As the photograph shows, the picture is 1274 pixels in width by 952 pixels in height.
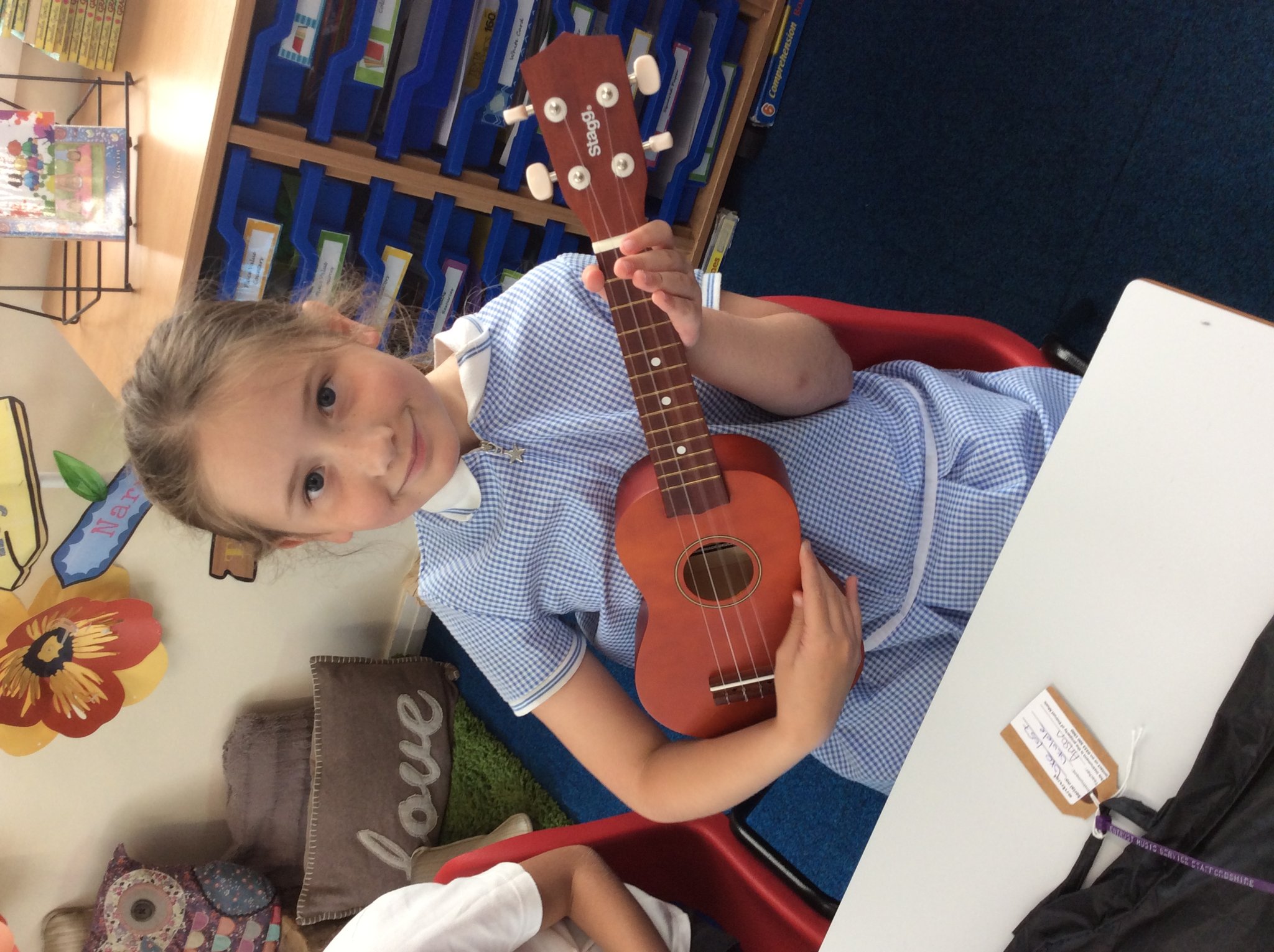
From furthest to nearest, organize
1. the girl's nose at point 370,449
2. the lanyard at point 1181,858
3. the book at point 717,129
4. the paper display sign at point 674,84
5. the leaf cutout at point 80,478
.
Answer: the book at point 717,129 < the paper display sign at point 674,84 < the leaf cutout at point 80,478 < the girl's nose at point 370,449 < the lanyard at point 1181,858

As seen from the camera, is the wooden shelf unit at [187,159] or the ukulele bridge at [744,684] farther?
the wooden shelf unit at [187,159]

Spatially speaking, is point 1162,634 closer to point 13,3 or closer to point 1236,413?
point 1236,413

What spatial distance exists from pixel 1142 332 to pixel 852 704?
0.55 m

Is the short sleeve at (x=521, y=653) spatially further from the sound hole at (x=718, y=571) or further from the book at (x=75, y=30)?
the book at (x=75, y=30)

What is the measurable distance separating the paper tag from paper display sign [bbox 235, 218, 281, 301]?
4.31ft

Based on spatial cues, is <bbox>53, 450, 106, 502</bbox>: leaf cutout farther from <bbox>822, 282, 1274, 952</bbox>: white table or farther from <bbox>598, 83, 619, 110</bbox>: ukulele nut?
<bbox>822, 282, 1274, 952</bbox>: white table

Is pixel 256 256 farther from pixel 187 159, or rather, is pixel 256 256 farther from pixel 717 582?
pixel 717 582

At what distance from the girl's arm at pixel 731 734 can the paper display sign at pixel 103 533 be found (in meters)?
1.09

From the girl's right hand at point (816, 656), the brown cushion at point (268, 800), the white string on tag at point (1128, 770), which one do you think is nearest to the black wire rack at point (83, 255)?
the brown cushion at point (268, 800)

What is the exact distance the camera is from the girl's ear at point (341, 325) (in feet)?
3.03

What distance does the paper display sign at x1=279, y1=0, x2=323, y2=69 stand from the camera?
1.36 metres

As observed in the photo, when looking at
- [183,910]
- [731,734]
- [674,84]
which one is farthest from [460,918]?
[674,84]

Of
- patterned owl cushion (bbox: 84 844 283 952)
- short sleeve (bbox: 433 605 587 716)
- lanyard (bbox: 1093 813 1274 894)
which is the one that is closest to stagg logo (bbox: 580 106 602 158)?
short sleeve (bbox: 433 605 587 716)

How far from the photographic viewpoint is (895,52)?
1.71 metres
